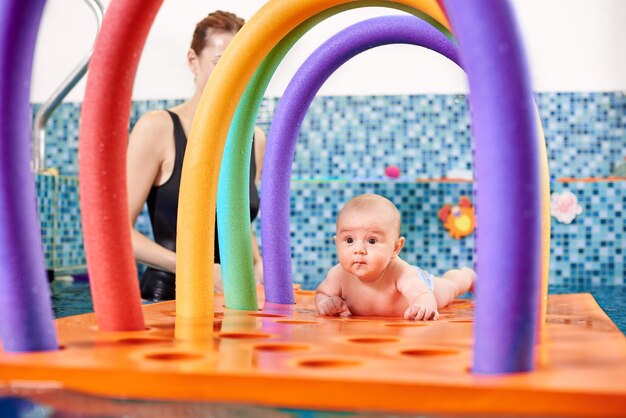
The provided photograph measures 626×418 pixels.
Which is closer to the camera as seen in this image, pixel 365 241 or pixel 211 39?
pixel 365 241

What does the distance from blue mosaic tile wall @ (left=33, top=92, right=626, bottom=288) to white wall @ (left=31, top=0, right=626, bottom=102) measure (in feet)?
0.32

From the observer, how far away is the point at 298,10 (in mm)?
1157

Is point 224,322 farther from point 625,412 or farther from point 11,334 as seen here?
point 625,412

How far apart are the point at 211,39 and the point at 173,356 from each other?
1518mm

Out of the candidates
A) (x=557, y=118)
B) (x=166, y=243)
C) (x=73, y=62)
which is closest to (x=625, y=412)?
(x=166, y=243)

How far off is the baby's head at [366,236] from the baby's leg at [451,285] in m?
0.24

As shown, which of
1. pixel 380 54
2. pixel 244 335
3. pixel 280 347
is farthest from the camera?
pixel 380 54

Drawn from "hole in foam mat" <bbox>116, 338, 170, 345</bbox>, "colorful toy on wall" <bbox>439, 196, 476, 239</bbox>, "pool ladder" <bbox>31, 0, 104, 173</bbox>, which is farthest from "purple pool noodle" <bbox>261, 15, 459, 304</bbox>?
"colorful toy on wall" <bbox>439, 196, 476, 239</bbox>

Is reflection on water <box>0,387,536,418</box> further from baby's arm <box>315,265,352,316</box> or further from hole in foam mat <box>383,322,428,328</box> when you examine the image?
baby's arm <box>315,265,352,316</box>

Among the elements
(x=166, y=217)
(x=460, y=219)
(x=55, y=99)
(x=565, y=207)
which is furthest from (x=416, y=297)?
(x=565, y=207)

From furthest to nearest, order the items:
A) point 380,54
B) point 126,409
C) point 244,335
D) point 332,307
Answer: point 380,54, point 332,307, point 244,335, point 126,409

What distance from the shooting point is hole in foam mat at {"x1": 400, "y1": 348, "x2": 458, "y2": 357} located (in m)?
0.75

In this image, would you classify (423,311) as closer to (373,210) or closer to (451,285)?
(373,210)

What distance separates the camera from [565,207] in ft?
13.7
